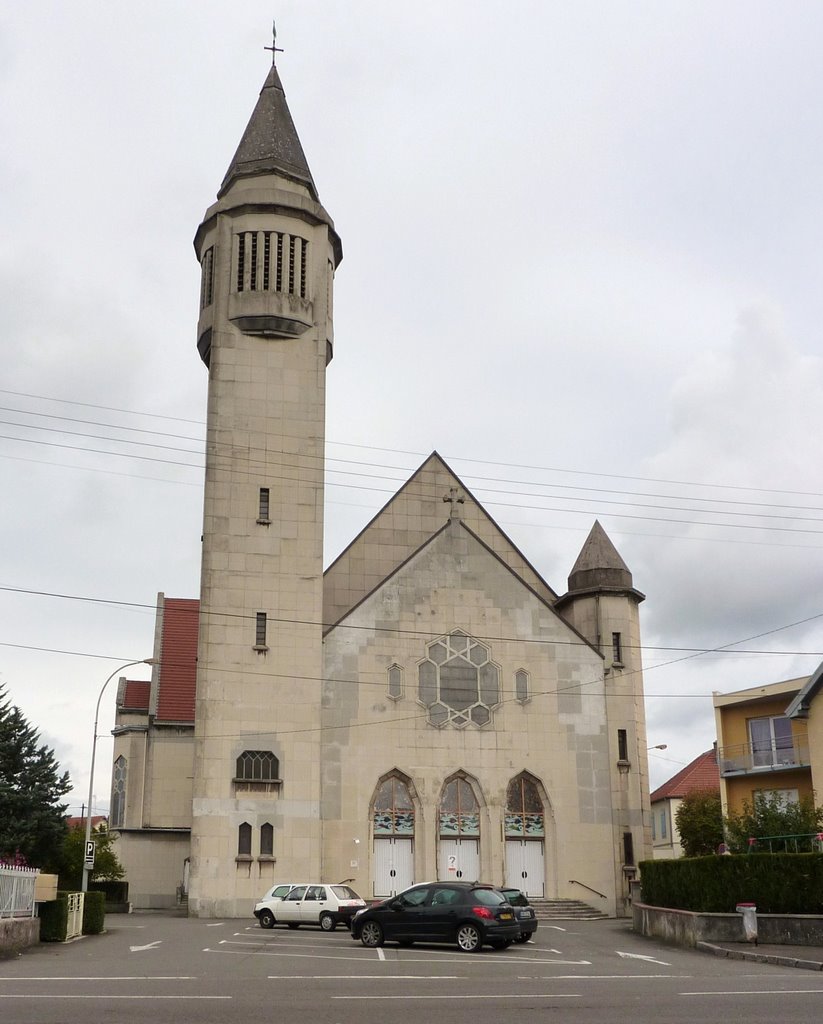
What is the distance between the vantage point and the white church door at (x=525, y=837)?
1714 inches

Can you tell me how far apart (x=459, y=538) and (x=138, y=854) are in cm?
2080

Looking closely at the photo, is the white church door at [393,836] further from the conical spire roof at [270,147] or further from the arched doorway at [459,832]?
the conical spire roof at [270,147]

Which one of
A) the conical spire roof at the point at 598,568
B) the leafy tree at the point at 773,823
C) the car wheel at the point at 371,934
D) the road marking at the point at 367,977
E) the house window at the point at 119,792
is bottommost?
the road marking at the point at 367,977

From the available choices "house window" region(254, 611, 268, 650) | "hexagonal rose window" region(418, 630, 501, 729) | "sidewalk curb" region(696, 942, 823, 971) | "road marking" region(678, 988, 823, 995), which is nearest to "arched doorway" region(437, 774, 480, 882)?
"hexagonal rose window" region(418, 630, 501, 729)

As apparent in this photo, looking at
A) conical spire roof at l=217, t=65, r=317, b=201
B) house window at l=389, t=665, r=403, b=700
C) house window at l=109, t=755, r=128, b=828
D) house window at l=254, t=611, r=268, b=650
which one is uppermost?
conical spire roof at l=217, t=65, r=317, b=201

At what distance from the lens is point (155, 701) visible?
56375mm

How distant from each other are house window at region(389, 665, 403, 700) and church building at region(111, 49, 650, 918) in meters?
0.08

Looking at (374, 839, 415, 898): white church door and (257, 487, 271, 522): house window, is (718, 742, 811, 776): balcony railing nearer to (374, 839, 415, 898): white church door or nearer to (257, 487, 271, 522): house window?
(374, 839, 415, 898): white church door

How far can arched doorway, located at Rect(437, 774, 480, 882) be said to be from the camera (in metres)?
43.2

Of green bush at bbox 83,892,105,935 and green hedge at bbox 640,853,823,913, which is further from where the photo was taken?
green bush at bbox 83,892,105,935

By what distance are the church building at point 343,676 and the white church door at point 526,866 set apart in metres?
0.07

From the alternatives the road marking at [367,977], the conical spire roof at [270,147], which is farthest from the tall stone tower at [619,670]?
the road marking at [367,977]

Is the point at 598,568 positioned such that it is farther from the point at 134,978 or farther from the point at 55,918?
the point at 134,978

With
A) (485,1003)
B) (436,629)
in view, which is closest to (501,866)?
(436,629)
